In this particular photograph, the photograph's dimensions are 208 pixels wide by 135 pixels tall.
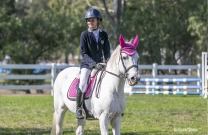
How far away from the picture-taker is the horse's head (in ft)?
23.8

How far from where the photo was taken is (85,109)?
27.5 feet

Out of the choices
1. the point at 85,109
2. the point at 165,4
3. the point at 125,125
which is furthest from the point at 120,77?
the point at 165,4

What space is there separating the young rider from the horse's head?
0.77 metres

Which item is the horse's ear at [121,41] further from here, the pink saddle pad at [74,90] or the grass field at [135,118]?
the grass field at [135,118]

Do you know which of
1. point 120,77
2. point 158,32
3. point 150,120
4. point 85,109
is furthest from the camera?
point 158,32

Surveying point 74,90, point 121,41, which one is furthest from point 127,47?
point 74,90

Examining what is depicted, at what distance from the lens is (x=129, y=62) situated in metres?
7.42

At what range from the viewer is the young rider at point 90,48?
27.2 ft

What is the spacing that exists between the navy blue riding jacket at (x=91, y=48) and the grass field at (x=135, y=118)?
274 centimetres

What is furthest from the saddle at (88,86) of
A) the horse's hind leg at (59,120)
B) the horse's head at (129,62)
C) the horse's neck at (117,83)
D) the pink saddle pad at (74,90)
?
the horse's head at (129,62)

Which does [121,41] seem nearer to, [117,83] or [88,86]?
[117,83]

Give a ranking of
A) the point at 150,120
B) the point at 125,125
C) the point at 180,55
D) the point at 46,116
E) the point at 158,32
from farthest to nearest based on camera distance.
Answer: the point at 180,55 < the point at 158,32 < the point at 46,116 < the point at 150,120 < the point at 125,125

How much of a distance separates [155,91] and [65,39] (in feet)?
31.5

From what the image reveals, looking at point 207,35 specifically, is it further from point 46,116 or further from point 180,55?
point 46,116
